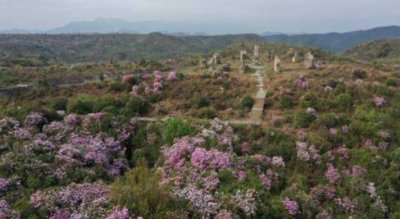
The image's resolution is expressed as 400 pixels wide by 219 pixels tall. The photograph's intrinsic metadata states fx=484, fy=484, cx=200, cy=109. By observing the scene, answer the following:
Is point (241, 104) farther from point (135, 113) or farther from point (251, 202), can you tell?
point (251, 202)

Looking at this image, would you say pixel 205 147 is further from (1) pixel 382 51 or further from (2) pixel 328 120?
(1) pixel 382 51

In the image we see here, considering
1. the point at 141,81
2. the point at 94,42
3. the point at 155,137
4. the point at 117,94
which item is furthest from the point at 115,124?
the point at 94,42

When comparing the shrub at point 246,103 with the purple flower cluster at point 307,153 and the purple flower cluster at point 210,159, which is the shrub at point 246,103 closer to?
the purple flower cluster at point 307,153

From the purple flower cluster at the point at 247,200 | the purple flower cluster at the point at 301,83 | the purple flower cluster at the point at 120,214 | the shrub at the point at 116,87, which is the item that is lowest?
the purple flower cluster at the point at 247,200

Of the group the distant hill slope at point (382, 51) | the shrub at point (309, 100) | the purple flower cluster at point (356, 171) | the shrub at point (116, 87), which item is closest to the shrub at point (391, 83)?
the shrub at point (309, 100)

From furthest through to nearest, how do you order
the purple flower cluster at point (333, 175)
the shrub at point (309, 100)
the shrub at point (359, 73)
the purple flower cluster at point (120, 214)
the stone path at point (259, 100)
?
the shrub at point (359, 73) < the shrub at point (309, 100) < the stone path at point (259, 100) < the purple flower cluster at point (333, 175) < the purple flower cluster at point (120, 214)

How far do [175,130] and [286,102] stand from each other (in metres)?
8.74

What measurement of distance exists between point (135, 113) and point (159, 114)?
1.63 metres

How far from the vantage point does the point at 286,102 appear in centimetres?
3284

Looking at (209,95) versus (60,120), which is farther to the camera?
(209,95)

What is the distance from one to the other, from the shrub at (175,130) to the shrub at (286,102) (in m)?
7.50

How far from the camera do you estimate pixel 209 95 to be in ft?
117

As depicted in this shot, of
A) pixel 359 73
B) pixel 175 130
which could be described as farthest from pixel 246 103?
pixel 359 73

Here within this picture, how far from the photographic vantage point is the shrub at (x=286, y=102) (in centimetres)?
3272
